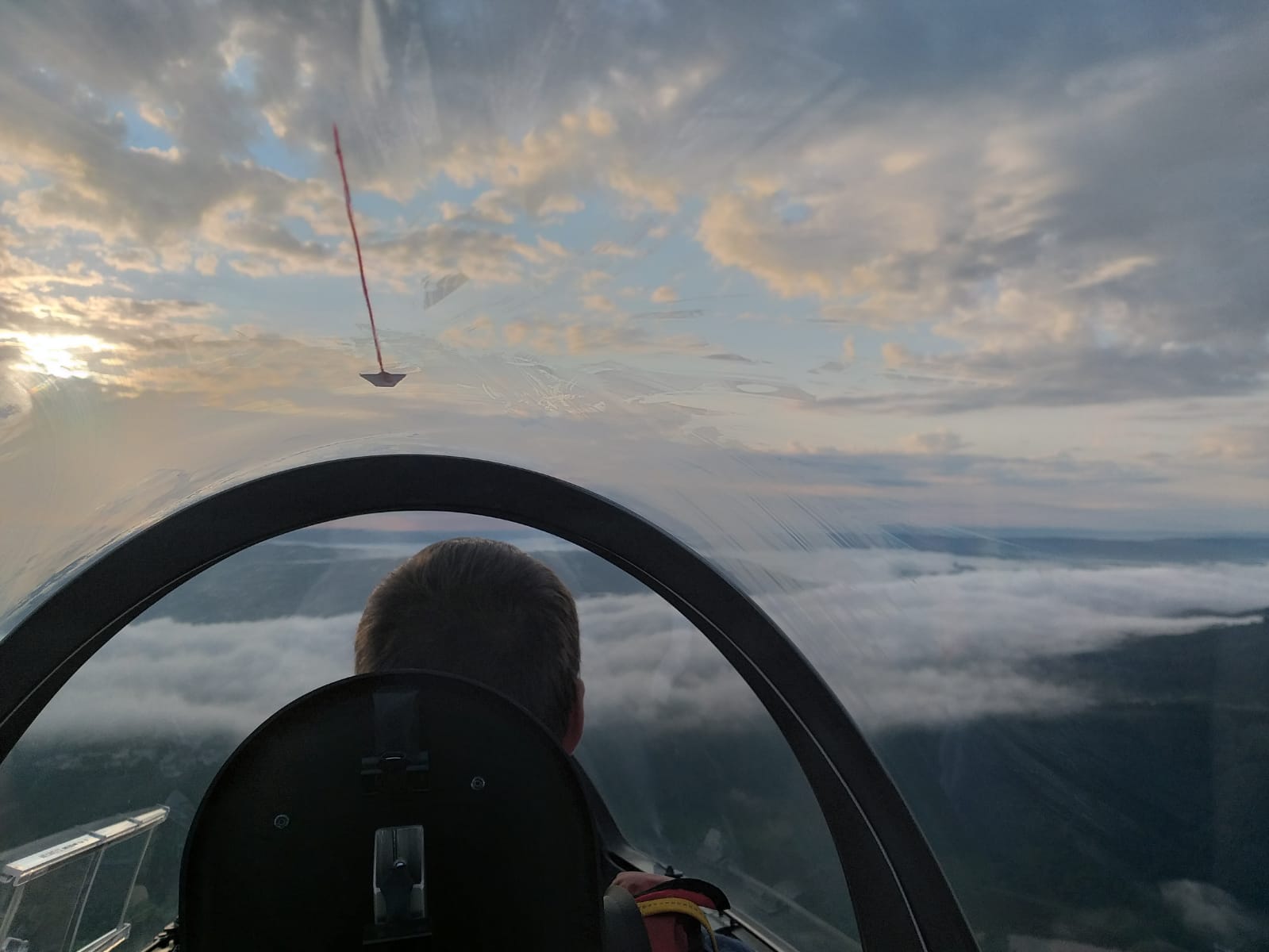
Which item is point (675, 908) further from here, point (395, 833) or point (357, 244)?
point (357, 244)

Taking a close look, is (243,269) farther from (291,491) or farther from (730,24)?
(730,24)

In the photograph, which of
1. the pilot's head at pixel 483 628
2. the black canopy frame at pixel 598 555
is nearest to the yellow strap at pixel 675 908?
the pilot's head at pixel 483 628

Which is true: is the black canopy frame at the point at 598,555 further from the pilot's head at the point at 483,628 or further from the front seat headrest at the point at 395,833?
the front seat headrest at the point at 395,833

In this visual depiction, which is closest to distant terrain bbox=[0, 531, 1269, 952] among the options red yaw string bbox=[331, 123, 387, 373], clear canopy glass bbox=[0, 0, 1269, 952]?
clear canopy glass bbox=[0, 0, 1269, 952]

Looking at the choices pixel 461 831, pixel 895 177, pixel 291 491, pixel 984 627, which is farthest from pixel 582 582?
pixel 461 831

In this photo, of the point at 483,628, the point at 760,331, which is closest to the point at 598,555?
the point at 760,331
